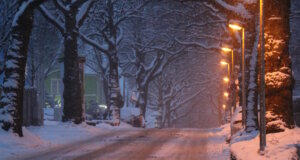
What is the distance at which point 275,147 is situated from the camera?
1160 cm

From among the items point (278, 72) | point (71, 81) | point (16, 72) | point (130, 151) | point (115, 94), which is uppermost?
point (16, 72)

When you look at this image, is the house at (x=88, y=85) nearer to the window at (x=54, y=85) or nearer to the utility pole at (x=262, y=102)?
the window at (x=54, y=85)

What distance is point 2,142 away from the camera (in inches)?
696

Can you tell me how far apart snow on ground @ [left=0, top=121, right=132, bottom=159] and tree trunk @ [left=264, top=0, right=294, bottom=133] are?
8.03 m

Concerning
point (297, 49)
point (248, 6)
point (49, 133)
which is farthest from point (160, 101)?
point (248, 6)

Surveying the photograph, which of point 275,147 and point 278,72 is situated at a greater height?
point 278,72

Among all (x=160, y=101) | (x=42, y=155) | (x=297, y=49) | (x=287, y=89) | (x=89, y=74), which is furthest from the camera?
(x=89, y=74)

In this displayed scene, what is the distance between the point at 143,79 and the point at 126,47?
6.58m

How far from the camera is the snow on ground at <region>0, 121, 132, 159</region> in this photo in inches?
691

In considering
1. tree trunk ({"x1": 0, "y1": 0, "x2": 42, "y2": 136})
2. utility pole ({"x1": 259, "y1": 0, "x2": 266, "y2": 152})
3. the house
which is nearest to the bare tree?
tree trunk ({"x1": 0, "y1": 0, "x2": 42, "y2": 136})

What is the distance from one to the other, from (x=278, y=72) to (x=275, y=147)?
9.43 ft

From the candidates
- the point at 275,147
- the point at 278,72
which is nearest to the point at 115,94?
the point at 278,72

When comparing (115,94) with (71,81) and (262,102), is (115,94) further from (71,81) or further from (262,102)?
(262,102)

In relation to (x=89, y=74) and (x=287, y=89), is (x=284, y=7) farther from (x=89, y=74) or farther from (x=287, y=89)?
(x=89, y=74)
